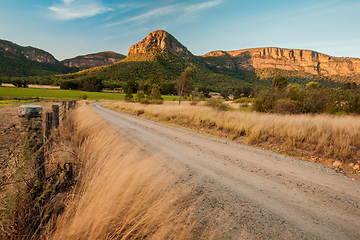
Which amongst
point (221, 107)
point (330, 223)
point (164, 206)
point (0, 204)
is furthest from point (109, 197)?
point (221, 107)

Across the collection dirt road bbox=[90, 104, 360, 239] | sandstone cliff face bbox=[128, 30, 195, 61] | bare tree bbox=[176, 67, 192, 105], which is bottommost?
dirt road bbox=[90, 104, 360, 239]

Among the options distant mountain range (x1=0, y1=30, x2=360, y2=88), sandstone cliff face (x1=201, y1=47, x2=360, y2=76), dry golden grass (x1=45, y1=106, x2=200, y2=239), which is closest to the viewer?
dry golden grass (x1=45, y1=106, x2=200, y2=239)

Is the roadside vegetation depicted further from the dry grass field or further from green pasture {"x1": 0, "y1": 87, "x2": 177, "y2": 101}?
green pasture {"x1": 0, "y1": 87, "x2": 177, "y2": 101}

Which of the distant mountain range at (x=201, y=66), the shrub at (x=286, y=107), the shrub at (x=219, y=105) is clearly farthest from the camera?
the distant mountain range at (x=201, y=66)

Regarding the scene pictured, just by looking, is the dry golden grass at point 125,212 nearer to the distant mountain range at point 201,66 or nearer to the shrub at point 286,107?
the shrub at point 286,107

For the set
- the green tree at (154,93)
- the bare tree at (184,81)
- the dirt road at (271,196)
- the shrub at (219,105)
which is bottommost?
the dirt road at (271,196)

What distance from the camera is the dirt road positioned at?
236 centimetres

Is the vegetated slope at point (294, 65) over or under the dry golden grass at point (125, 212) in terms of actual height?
over

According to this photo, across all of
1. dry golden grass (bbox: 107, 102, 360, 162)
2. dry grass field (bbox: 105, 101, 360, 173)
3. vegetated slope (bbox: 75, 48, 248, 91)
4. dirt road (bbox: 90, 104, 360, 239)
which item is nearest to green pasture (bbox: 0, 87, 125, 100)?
vegetated slope (bbox: 75, 48, 248, 91)

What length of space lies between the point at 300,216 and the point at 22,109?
13.5 ft

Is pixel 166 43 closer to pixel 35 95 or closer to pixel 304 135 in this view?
pixel 35 95

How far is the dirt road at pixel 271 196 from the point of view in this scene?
236 cm

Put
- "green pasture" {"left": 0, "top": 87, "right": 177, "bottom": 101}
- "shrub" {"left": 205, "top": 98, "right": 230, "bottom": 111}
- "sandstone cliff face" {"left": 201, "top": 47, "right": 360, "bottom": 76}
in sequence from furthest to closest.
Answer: "sandstone cliff face" {"left": 201, "top": 47, "right": 360, "bottom": 76} → "green pasture" {"left": 0, "top": 87, "right": 177, "bottom": 101} → "shrub" {"left": 205, "top": 98, "right": 230, "bottom": 111}

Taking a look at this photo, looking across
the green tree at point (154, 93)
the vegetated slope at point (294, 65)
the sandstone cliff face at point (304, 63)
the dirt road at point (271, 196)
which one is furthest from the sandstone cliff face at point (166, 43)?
the dirt road at point (271, 196)
